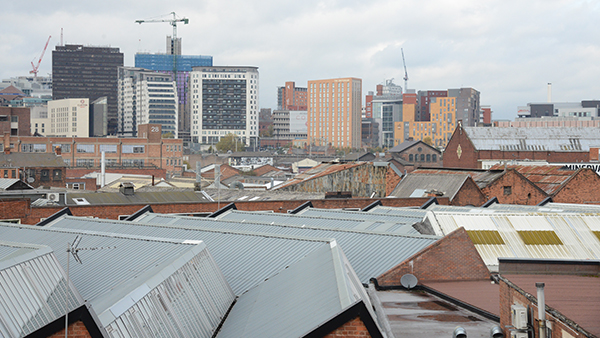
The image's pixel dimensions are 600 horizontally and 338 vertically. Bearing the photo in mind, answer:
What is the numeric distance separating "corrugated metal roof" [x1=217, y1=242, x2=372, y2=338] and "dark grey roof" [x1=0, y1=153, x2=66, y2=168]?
218ft

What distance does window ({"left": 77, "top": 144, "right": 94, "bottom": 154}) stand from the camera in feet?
384

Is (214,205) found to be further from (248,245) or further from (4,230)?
(248,245)

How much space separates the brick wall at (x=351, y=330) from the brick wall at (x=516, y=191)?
42.0m

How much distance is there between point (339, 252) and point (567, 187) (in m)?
38.8

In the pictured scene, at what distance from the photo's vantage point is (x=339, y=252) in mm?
18578

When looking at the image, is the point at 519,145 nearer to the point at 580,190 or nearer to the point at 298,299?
the point at 580,190

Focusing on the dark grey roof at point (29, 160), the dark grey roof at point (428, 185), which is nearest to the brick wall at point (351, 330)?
the dark grey roof at point (428, 185)

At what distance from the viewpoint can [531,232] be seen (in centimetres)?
2817

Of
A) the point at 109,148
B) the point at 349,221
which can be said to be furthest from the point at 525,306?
the point at 109,148

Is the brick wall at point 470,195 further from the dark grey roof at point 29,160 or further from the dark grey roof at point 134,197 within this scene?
the dark grey roof at point 29,160

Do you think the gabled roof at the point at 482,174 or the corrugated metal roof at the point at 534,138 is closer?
the gabled roof at the point at 482,174

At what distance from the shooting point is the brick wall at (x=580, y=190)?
2036 inches

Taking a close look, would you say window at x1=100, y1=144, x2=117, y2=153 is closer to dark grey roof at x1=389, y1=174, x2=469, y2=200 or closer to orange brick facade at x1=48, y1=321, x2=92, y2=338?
dark grey roof at x1=389, y1=174, x2=469, y2=200

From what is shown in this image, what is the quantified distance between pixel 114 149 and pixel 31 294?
110 metres
